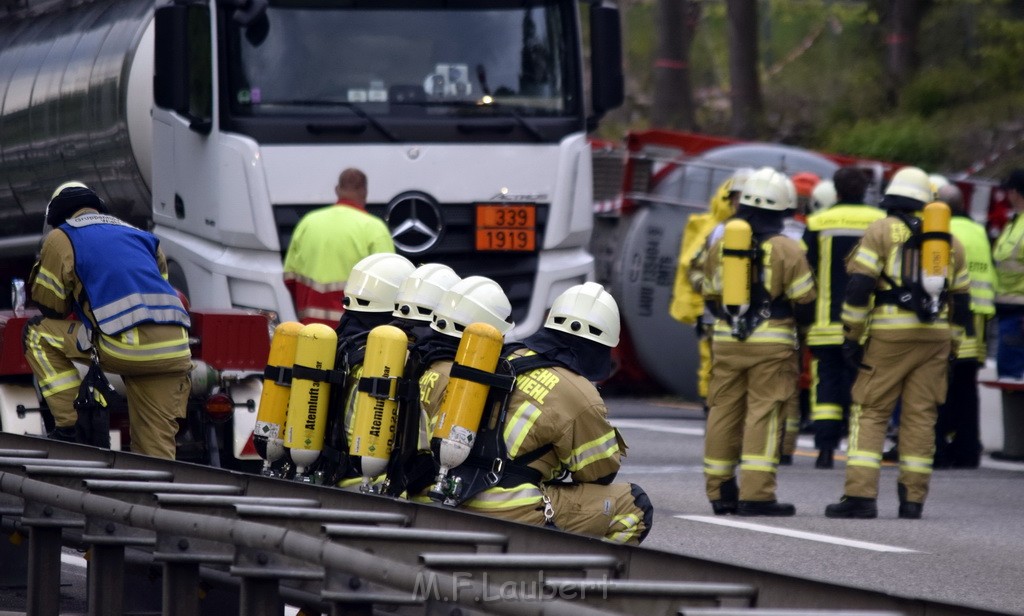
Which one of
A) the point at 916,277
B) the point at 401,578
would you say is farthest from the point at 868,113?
the point at 401,578

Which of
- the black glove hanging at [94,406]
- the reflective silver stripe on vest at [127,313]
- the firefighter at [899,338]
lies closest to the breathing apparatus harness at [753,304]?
the firefighter at [899,338]

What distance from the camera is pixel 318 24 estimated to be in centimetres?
1147

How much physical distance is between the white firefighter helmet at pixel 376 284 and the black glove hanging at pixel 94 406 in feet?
5.53

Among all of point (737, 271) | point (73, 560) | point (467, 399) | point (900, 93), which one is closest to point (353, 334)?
point (467, 399)

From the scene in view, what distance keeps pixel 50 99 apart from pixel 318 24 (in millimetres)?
3193

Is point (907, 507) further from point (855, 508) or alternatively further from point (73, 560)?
point (73, 560)

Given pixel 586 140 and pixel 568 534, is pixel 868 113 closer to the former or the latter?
pixel 586 140

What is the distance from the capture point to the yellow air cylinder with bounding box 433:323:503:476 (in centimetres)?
561

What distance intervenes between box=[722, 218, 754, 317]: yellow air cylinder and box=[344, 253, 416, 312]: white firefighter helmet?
2.82 metres

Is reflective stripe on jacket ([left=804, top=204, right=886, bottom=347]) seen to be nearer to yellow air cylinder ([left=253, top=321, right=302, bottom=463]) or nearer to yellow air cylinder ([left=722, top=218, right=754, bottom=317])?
yellow air cylinder ([left=722, top=218, right=754, bottom=317])

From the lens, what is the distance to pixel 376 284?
689cm

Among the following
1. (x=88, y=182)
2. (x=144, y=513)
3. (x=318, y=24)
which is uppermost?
(x=318, y=24)

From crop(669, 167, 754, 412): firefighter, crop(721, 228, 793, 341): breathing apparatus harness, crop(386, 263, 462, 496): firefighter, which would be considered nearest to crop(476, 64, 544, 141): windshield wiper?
crop(669, 167, 754, 412): firefighter

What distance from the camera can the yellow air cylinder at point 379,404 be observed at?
236 inches
